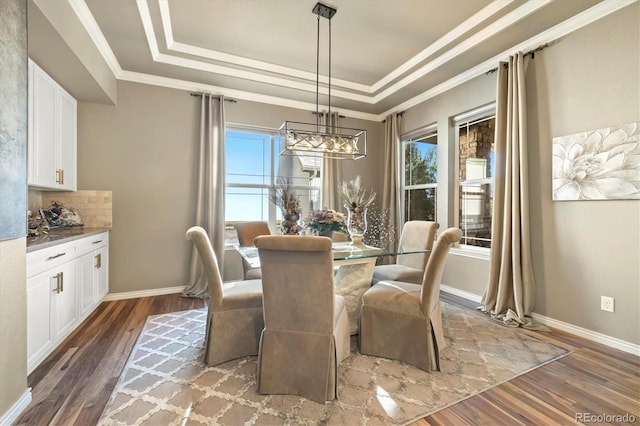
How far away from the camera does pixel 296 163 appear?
476 centimetres

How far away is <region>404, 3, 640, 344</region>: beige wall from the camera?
234 centimetres

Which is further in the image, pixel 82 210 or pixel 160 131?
pixel 160 131

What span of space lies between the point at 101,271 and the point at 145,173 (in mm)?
1303

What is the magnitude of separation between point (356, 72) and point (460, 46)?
52.0 inches

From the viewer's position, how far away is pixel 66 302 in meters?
2.47

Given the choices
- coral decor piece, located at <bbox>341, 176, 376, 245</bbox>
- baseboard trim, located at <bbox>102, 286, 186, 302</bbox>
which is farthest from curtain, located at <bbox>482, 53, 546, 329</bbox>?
baseboard trim, located at <bbox>102, 286, 186, 302</bbox>

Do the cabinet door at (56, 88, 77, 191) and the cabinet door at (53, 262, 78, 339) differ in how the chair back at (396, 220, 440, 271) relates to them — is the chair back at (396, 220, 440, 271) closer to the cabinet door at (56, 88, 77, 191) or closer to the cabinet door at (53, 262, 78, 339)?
the cabinet door at (53, 262, 78, 339)

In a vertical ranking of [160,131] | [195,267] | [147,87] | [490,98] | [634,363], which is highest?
[147,87]

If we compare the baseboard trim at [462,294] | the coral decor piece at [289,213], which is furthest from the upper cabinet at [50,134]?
the baseboard trim at [462,294]

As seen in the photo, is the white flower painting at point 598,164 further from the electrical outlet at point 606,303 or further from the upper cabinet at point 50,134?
the upper cabinet at point 50,134

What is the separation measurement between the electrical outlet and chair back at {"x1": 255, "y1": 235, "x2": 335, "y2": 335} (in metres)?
2.52

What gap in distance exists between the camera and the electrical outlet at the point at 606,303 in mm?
2434

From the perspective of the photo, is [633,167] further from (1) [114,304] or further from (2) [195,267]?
(1) [114,304]

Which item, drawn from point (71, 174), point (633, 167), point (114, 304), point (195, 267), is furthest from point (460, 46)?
point (114, 304)
